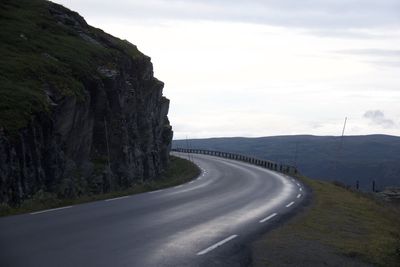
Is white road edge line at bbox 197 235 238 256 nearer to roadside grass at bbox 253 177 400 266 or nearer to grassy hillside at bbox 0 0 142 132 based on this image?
roadside grass at bbox 253 177 400 266

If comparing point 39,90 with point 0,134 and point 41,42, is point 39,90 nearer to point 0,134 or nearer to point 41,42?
point 0,134

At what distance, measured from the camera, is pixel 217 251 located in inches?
455

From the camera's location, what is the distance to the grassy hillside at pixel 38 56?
22156 millimetres

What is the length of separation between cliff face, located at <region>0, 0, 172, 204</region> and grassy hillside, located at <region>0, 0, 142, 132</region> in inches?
2.2

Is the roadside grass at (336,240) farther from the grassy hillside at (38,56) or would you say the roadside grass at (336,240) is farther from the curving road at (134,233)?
the grassy hillside at (38,56)

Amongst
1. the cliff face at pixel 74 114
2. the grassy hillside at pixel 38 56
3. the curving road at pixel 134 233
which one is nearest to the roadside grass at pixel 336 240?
the curving road at pixel 134 233

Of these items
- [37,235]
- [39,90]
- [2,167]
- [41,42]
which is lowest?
[37,235]

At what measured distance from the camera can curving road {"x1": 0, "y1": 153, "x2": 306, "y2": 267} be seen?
1018 cm

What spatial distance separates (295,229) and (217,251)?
470cm

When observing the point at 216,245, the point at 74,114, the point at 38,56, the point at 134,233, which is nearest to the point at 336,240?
the point at 216,245

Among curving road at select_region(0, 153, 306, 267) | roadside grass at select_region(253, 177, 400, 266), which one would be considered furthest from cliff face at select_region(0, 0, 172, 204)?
roadside grass at select_region(253, 177, 400, 266)

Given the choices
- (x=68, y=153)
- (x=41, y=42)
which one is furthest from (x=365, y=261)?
(x=41, y=42)

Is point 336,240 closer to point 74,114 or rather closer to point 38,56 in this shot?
point 74,114

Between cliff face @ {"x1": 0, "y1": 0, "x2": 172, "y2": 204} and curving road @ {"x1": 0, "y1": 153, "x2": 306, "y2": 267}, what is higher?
cliff face @ {"x1": 0, "y1": 0, "x2": 172, "y2": 204}
